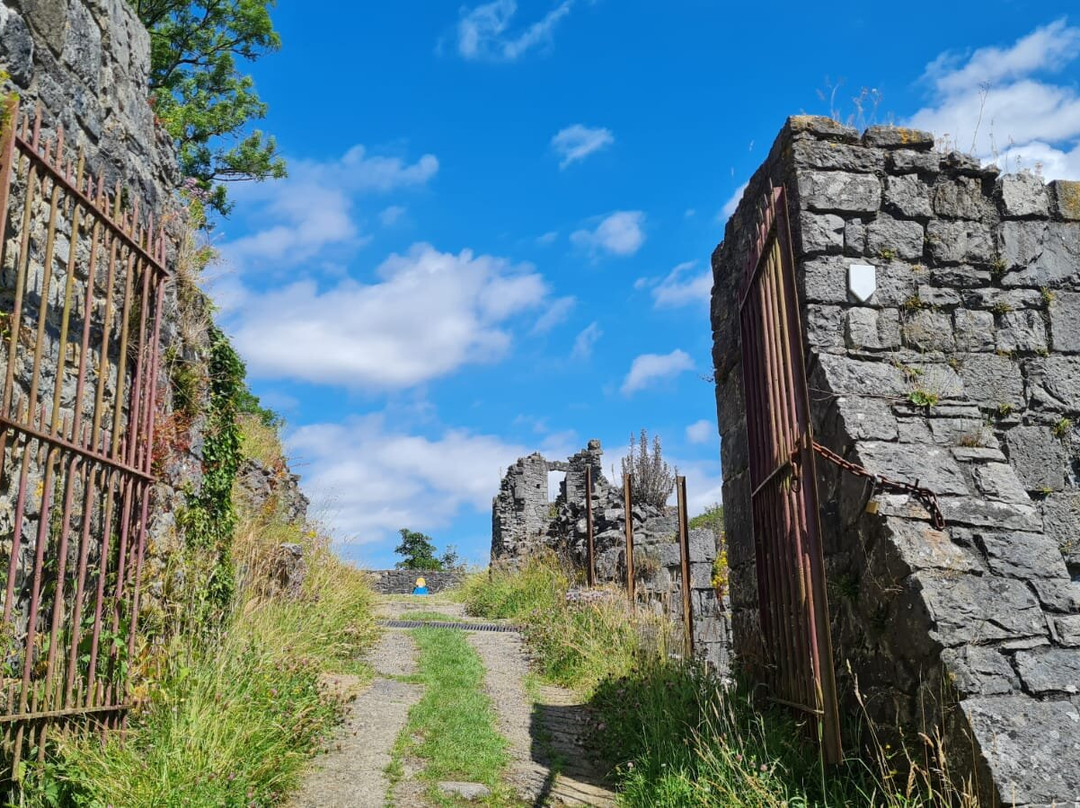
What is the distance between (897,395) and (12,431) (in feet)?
13.7

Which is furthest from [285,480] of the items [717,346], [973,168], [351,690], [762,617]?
[973,168]

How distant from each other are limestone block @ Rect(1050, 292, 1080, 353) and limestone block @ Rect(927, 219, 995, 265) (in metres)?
0.45

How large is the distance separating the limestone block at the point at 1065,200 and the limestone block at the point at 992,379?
101 centimetres

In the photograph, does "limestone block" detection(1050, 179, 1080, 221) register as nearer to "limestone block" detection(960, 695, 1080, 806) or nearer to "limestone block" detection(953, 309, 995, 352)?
"limestone block" detection(953, 309, 995, 352)

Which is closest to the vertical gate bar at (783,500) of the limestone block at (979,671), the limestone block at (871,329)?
the limestone block at (871,329)

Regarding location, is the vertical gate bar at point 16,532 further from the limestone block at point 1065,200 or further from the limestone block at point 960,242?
the limestone block at point 1065,200

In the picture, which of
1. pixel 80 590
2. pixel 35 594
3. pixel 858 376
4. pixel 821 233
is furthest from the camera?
pixel 821 233

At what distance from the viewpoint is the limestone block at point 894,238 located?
5.26 metres

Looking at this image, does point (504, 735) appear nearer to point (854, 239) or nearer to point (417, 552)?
point (854, 239)

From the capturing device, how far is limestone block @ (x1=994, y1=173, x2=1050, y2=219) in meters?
5.46

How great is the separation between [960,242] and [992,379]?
0.79m

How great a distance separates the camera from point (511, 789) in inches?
216

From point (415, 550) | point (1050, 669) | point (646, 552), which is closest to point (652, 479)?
point (646, 552)

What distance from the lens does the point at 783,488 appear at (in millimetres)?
4684
